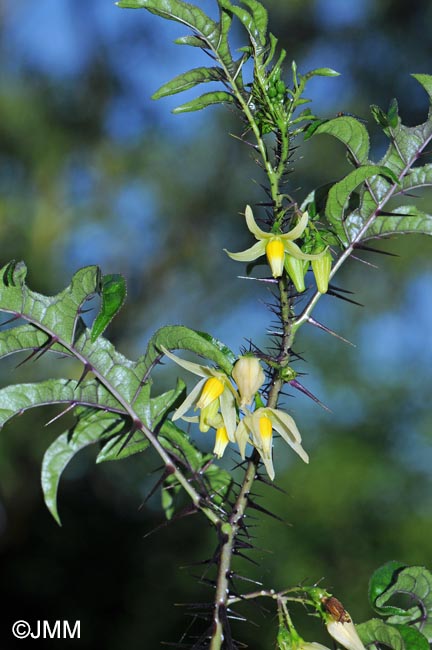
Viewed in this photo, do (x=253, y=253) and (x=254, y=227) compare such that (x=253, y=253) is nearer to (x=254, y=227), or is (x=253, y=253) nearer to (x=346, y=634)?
(x=254, y=227)

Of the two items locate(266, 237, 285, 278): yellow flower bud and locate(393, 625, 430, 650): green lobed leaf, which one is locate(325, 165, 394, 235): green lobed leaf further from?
locate(393, 625, 430, 650): green lobed leaf

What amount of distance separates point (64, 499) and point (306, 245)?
2.74 m

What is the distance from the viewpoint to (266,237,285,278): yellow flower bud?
47 cm

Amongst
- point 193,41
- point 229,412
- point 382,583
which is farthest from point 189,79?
point 382,583

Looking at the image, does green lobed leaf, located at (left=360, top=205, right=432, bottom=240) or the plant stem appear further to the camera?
green lobed leaf, located at (left=360, top=205, right=432, bottom=240)

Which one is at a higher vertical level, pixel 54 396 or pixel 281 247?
pixel 281 247

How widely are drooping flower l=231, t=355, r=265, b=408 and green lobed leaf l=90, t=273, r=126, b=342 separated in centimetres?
9

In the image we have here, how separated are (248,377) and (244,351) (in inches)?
1.3

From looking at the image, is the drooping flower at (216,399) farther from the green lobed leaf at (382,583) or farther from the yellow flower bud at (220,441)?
the green lobed leaf at (382,583)

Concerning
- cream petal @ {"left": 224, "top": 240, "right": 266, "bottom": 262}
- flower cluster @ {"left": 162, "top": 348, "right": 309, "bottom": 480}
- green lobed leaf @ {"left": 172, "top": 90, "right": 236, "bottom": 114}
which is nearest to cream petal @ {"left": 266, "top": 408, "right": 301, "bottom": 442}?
flower cluster @ {"left": 162, "top": 348, "right": 309, "bottom": 480}

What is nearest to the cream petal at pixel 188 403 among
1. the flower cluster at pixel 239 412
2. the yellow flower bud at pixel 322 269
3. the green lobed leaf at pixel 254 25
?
the flower cluster at pixel 239 412

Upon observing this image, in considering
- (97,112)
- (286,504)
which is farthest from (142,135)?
(286,504)

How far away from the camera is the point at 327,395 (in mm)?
2760

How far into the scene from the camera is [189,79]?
51 cm
